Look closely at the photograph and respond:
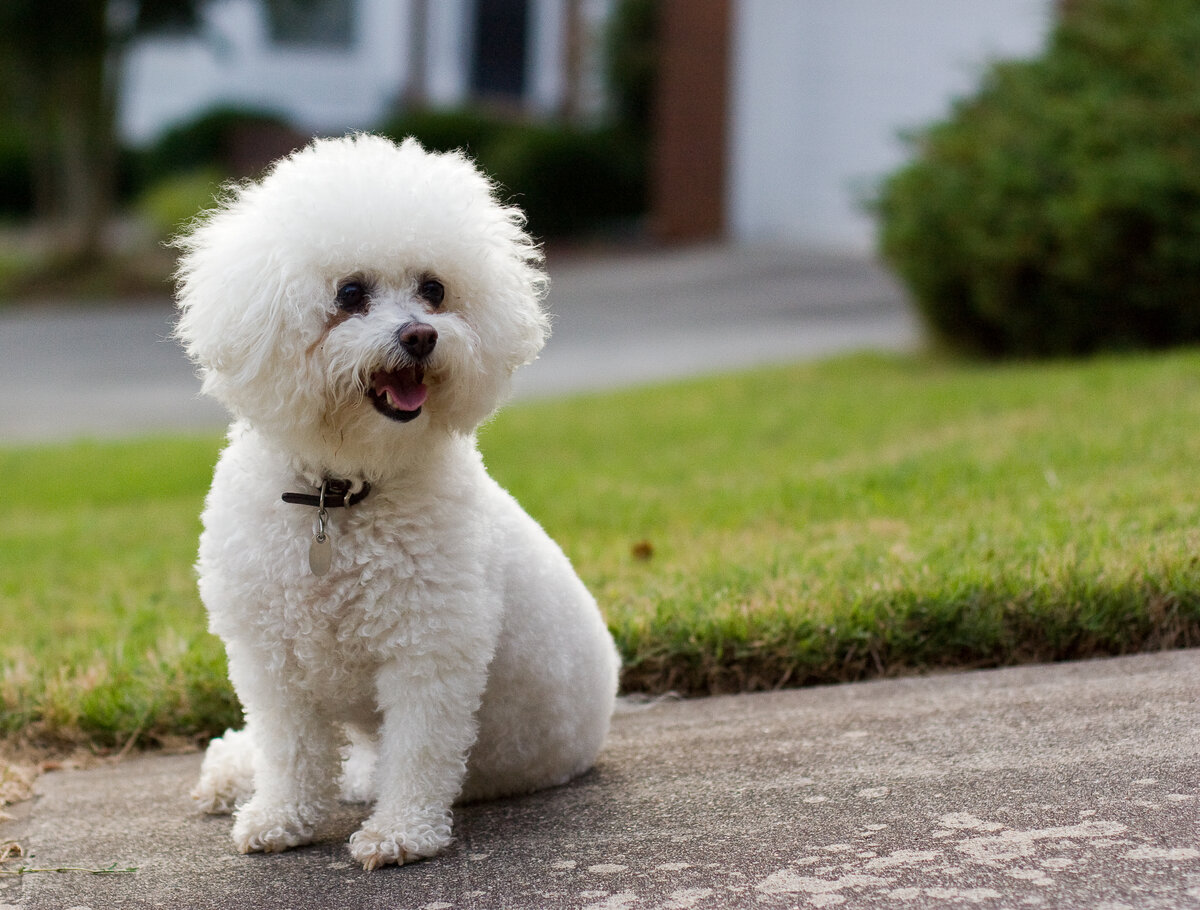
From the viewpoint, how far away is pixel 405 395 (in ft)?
9.59

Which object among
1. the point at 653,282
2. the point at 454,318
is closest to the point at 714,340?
the point at 653,282

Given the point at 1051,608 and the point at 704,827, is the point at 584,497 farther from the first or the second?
the point at 704,827

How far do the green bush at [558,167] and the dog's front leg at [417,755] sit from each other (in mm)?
17584

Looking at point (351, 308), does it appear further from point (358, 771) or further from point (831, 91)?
point (831, 91)

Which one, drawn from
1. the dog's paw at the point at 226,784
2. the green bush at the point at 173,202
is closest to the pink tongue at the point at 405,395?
the dog's paw at the point at 226,784

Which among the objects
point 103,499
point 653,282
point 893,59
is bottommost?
point 103,499

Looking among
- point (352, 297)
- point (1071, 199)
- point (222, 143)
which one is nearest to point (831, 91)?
point (1071, 199)

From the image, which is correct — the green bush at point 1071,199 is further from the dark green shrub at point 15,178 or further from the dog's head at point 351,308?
the dark green shrub at point 15,178

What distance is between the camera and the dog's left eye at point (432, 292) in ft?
9.93

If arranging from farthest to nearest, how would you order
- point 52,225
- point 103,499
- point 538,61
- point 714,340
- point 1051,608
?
point 538,61 → point 52,225 → point 714,340 → point 103,499 → point 1051,608

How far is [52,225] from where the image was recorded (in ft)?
69.6

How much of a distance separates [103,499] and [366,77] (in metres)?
20.3

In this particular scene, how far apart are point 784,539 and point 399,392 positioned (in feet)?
7.77

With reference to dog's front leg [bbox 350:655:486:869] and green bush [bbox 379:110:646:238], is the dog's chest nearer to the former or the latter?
dog's front leg [bbox 350:655:486:869]
